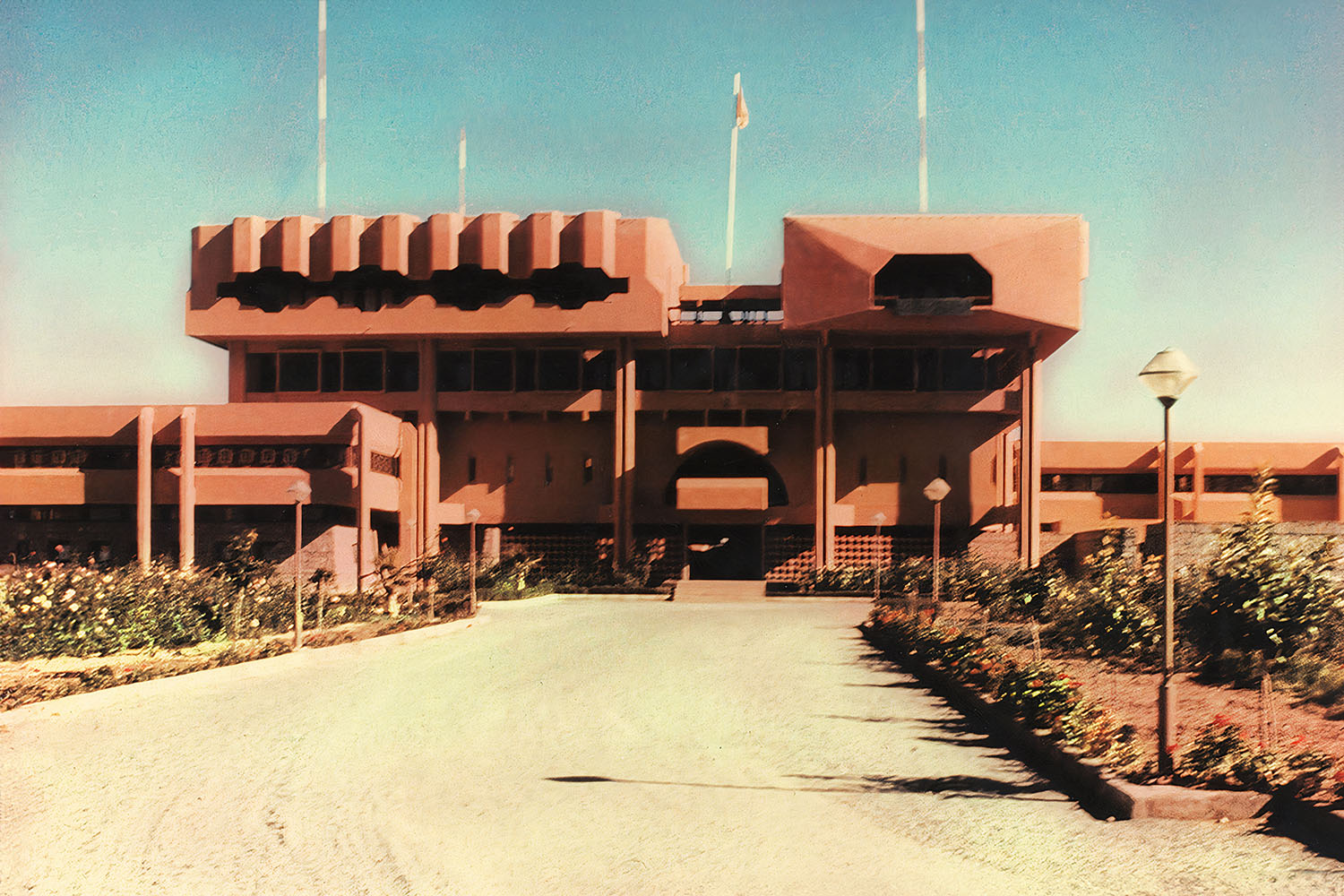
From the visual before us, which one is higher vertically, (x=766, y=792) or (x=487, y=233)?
(x=487, y=233)

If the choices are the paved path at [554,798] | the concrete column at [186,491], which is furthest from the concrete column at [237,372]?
the paved path at [554,798]

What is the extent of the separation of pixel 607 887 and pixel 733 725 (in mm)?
6155

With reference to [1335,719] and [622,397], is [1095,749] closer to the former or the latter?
[1335,719]

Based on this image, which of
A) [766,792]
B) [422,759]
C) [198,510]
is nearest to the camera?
[766,792]

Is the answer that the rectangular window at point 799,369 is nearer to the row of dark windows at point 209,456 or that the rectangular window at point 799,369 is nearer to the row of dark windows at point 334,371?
the row of dark windows at point 334,371

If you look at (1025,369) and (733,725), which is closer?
(733,725)

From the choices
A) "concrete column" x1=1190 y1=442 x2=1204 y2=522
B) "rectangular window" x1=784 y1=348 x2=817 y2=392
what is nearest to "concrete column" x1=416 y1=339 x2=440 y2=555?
"rectangular window" x1=784 y1=348 x2=817 y2=392

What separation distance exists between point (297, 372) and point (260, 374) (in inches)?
63.4

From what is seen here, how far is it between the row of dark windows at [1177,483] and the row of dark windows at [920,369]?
6.24 metres

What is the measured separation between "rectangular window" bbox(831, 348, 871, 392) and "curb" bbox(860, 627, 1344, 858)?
32.8 metres

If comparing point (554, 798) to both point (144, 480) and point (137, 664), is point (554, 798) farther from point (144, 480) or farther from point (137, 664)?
point (144, 480)

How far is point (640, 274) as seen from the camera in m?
43.6

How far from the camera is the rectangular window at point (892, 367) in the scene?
44469 millimetres

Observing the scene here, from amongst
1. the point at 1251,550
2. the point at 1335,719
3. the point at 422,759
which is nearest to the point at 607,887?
the point at 422,759
